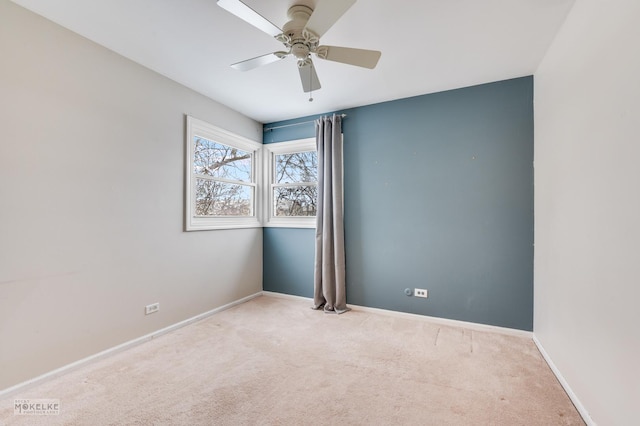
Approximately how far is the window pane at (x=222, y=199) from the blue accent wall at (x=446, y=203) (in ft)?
4.96

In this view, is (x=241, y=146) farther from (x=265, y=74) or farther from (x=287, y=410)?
(x=287, y=410)

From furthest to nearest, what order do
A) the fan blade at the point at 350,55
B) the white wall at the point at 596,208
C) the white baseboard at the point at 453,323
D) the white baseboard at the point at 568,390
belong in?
the white baseboard at the point at 453,323, the fan blade at the point at 350,55, the white baseboard at the point at 568,390, the white wall at the point at 596,208

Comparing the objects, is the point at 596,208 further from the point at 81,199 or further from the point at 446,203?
the point at 81,199

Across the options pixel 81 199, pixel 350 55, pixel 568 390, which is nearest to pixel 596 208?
pixel 568 390

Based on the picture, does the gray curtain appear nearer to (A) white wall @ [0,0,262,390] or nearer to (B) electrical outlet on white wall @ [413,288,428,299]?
(B) electrical outlet on white wall @ [413,288,428,299]

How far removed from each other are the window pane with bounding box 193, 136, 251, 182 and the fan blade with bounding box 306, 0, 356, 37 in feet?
7.13

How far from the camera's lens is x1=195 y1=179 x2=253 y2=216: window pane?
335 cm

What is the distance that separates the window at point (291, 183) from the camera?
159 inches

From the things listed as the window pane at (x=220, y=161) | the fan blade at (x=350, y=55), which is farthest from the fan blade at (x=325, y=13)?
the window pane at (x=220, y=161)

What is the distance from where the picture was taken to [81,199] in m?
2.19

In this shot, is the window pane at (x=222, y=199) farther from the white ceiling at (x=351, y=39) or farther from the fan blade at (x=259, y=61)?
the fan blade at (x=259, y=61)

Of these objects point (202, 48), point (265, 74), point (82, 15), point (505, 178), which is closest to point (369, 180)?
point (505, 178)

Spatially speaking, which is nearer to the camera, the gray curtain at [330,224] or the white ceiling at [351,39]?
the white ceiling at [351,39]

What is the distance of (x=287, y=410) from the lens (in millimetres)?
1729
